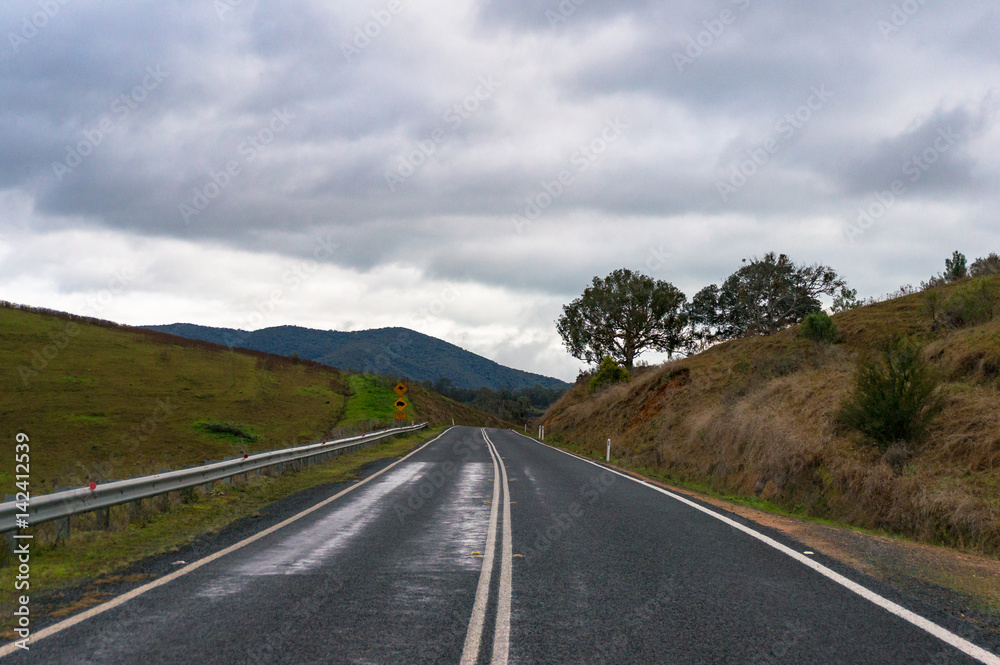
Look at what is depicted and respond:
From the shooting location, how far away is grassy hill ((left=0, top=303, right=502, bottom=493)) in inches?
1182

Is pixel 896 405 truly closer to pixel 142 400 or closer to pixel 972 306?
pixel 972 306

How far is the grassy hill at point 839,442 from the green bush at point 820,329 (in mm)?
500

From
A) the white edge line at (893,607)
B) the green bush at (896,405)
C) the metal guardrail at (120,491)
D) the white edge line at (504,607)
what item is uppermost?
the green bush at (896,405)

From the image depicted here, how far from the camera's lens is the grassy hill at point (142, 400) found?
3003 centimetres

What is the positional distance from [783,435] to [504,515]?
26.5ft

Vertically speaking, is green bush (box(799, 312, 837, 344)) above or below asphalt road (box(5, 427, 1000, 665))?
above

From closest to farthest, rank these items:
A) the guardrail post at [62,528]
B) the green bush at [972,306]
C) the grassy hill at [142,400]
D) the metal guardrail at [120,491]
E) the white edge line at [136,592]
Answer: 1. the white edge line at [136,592]
2. the metal guardrail at [120,491]
3. the guardrail post at [62,528]
4. the green bush at [972,306]
5. the grassy hill at [142,400]

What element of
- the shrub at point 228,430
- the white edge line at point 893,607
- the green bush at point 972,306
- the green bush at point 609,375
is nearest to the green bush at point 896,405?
the white edge line at point 893,607

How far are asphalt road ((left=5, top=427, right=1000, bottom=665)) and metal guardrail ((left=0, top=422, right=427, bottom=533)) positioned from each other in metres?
2.07

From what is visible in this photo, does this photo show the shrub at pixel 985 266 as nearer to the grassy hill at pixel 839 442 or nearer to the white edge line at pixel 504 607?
the grassy hill at pixel 839 442

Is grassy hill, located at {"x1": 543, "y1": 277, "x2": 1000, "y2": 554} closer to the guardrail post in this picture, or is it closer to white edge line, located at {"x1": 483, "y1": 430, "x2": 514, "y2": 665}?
white edge line, located at {"x1": 483, "y1": 430, "x2": 514, "y2": 665}

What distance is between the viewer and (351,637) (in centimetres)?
478

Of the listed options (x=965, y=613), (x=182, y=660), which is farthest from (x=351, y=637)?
(x=965, y=613)

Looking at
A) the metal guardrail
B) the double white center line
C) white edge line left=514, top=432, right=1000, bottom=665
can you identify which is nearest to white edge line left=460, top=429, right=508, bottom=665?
the double white center line
